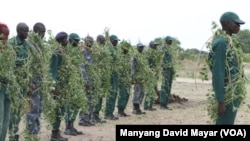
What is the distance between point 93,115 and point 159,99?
4.70 meters

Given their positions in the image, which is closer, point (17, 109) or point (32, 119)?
point (17, 109)

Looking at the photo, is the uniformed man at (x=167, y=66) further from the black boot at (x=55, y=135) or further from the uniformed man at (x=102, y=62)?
the black boot at (x=55, y=135)

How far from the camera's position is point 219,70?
6.57 meters

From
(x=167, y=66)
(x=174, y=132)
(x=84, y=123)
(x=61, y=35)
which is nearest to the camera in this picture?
(x=174, y=132)

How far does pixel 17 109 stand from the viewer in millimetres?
7492

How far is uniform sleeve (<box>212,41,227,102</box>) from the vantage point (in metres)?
6.57

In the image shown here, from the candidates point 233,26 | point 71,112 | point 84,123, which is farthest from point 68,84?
point 233,26

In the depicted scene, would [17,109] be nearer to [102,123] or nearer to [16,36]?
[16,36]

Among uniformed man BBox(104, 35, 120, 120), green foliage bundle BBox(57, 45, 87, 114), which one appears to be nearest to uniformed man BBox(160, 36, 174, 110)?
uniformed man BBox(104, 35, 120, 120)

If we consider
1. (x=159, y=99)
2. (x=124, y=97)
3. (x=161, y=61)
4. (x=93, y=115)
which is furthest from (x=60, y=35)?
(x=159, y=99)

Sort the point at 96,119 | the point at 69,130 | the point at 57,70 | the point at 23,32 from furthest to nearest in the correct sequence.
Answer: the point at 96,119 → the point at 69,130 → the point at 57,70 → the point at 23,32

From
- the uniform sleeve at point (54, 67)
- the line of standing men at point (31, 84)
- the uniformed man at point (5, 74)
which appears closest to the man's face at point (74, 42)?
the line of standing men at point (31, 84)

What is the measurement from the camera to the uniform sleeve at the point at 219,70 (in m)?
6.57

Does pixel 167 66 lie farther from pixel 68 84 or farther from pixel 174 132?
pixel 174 132
